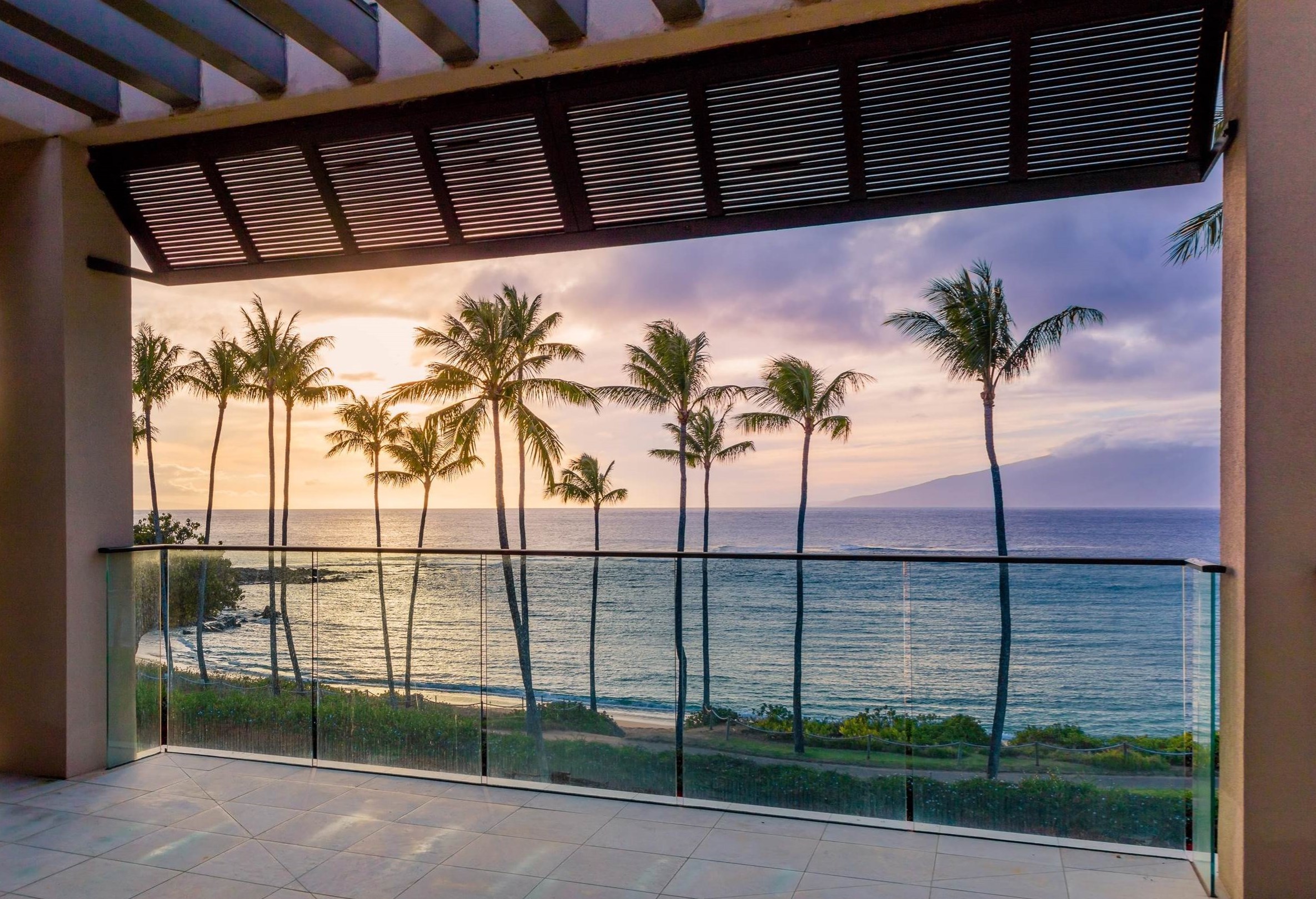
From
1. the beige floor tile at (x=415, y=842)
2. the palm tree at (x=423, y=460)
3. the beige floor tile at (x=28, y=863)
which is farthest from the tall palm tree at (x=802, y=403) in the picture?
the beige floor tile at (x=28, y=863)

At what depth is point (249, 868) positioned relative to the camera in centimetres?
265

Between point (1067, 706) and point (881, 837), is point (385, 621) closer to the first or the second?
point (881, 837)

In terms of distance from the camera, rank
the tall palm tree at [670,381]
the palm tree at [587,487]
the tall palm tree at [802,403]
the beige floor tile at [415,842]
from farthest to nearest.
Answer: the palm tree at [587,487]
the tall palm tree at [670,381]
the tall palm tree at [802,403]
the beige floor tile at [415,842]

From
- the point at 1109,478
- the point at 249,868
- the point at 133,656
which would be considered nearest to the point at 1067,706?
the point at 249,868

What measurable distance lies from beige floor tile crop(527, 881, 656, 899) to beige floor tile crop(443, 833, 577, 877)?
0.30ft

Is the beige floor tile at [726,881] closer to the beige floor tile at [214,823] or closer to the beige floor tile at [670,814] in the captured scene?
the beige floor tile at [670,814]

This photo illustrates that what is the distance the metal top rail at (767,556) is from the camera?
9.24 feet

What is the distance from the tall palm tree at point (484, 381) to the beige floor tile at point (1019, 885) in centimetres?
1744

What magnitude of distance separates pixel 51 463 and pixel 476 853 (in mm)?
2515

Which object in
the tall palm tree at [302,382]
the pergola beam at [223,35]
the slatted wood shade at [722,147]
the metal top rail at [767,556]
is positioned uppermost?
the tall palm tree at [302,382]

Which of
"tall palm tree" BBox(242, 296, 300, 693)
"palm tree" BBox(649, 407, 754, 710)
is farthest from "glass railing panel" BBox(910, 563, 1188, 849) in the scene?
"tall palm tree" BBox(242, 296, 300, 693)

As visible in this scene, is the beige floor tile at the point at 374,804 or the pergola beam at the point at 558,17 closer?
the pergola beam at the point at 558,17

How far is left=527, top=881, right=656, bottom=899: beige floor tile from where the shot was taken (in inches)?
95.6

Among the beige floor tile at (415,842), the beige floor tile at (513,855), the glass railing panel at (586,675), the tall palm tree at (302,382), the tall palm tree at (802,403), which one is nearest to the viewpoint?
the beige floor tile at (513,855)
